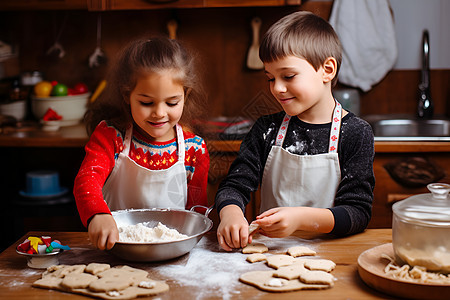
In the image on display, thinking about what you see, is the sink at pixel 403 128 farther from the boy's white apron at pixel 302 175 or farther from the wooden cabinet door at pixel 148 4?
the boy's white apron at pixel 302 175

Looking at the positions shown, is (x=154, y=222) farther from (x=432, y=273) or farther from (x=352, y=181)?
(x=432, y=273)

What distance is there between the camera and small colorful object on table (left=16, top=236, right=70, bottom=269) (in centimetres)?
108

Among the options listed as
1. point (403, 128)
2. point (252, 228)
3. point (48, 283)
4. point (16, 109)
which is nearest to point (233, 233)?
point (252, 228)

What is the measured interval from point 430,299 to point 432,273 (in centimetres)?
5

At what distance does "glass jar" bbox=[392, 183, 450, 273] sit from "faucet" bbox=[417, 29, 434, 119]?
1665 millimetres

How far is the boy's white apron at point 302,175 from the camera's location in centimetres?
140

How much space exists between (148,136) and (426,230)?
2.66ft

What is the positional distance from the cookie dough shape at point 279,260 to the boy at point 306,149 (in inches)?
3.5

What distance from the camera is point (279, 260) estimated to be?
107 centimetres

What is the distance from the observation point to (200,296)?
3.05ft

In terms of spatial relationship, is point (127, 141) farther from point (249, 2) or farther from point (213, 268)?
point (249, 2)

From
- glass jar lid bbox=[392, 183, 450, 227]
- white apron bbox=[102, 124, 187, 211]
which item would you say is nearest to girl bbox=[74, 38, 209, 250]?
white apron bbox=[102, 124, 187, 211]

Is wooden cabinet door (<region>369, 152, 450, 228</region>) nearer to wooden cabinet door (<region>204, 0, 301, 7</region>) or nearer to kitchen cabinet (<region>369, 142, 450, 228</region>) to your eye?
kitchen cabinet (<region>369, 142, 450, 228</region>)

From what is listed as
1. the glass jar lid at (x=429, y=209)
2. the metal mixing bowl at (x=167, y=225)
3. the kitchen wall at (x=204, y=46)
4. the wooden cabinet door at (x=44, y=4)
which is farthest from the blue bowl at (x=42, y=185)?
the glass jar lid at (x=429, y=209)
